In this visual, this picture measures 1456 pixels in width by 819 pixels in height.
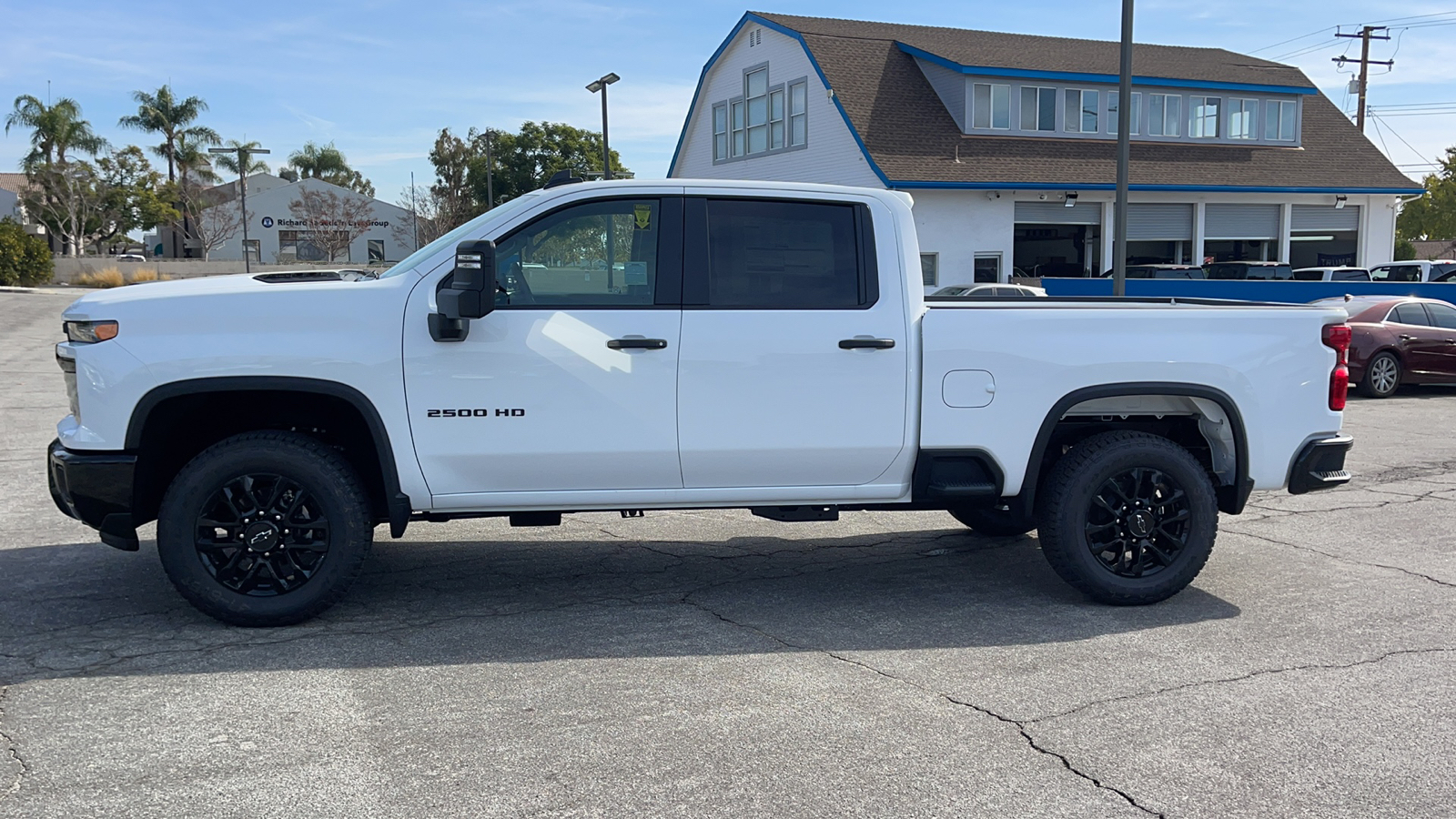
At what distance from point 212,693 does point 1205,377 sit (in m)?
4.63

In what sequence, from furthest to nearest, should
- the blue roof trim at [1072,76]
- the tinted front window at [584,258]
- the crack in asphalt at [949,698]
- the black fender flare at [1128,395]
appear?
the blue roof trim at [1072,76] < the black fender flare at [1128,395] < the tinted front window at [584,258] < the crack in asphalt at [949,698]

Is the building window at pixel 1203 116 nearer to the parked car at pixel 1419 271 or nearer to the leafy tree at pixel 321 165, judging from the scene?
the parked car at pixel 1419 271

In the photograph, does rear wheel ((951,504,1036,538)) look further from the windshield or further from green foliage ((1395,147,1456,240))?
green foliage ((1395,147,1456,240))

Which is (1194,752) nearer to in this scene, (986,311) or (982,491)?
(982,491)

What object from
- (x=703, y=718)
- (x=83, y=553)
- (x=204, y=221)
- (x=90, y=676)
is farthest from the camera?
(x=204, y=221)

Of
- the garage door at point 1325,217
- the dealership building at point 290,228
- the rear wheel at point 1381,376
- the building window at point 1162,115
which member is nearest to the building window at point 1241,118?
the building window at point 1162,115

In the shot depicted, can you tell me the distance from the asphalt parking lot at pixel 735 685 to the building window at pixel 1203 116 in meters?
34.3

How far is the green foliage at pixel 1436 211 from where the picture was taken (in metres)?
66.9

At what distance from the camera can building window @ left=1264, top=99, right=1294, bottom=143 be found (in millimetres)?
39406

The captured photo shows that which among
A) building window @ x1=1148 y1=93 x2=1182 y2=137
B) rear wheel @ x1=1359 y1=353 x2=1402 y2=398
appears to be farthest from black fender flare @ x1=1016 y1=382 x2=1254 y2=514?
building window @ x1=1148 y1=93 x2=1182 y2=137

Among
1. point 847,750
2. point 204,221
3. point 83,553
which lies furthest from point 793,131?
point 204,221

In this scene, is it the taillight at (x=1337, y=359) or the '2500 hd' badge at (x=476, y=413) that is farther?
the taillight at (x=1337, y=359)

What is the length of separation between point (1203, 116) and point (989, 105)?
8326mm

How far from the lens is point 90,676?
4.75 meters
